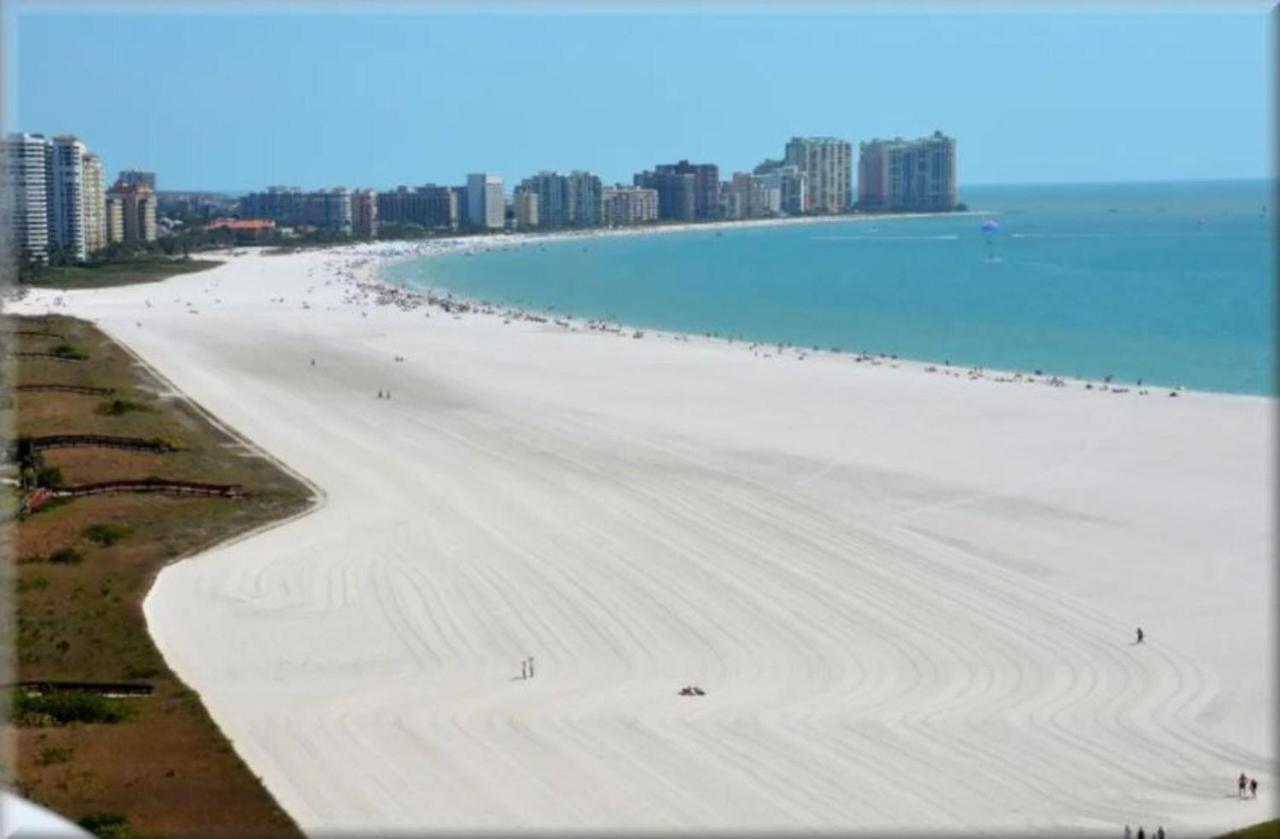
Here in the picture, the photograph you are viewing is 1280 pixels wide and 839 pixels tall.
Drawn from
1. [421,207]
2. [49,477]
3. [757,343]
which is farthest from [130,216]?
[49,477]

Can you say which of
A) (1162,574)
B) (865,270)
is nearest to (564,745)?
(1162,574)

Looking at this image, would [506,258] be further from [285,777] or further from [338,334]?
[285,777]

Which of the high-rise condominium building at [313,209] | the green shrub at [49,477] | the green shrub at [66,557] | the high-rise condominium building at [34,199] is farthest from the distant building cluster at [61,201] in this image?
the green shrub at [66,557]

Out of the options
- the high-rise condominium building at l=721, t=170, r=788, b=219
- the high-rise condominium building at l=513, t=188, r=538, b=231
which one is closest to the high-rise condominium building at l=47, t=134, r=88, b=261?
the high-rise condominium building at l=513, t=188, r=538, b=231

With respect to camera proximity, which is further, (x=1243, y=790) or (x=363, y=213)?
(x=363, y=213)

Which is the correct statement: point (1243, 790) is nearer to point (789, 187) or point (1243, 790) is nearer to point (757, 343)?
point (757, 343)

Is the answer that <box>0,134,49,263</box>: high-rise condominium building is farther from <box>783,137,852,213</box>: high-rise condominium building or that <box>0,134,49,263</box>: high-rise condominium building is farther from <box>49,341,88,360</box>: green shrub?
<box>783,137,852,213</box>: high-rise condominium building
